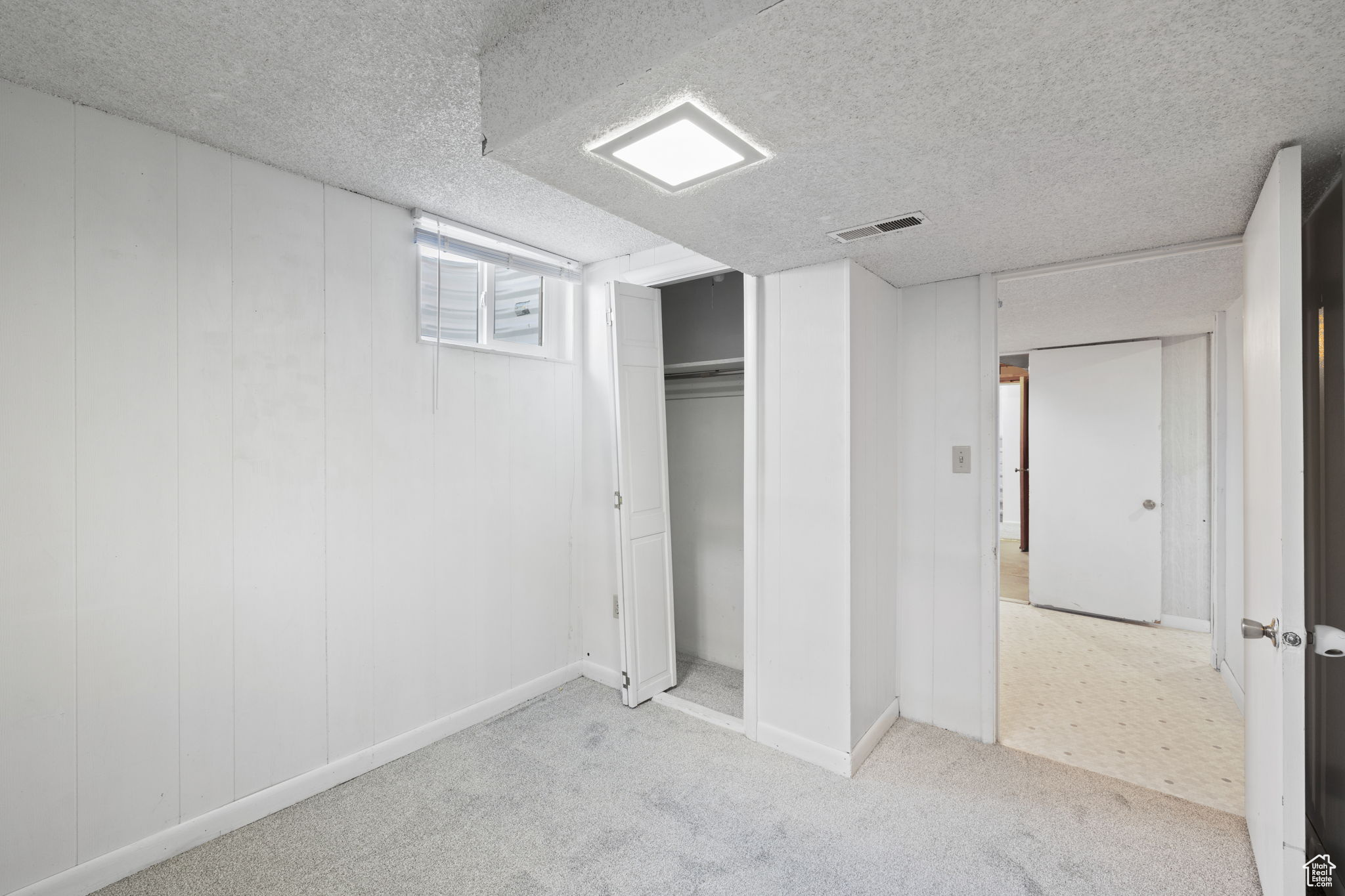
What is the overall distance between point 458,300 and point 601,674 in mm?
2199

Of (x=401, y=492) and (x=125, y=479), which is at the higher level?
(x=125, y=479)

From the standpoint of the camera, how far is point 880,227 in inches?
81.7

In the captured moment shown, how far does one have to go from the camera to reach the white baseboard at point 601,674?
130 inches

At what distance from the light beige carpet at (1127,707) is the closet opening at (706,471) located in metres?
1.57

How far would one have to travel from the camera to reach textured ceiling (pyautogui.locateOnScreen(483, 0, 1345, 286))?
1072 mm

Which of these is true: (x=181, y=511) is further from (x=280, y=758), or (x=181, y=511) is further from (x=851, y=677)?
(x=851, y=677)

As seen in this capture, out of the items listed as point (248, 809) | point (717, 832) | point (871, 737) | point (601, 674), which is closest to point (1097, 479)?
point (871, 737)

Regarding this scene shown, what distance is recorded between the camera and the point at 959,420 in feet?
9.06

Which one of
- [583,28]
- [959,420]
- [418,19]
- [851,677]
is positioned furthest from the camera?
[959,420]

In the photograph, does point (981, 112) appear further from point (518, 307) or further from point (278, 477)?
point (278, 477)

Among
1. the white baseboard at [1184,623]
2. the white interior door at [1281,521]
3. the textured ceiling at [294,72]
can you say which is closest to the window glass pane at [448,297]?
the textured ceiling at [294,72]

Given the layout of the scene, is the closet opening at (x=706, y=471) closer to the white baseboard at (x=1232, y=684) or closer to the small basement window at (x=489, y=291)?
the small basement window at (x=489, y=291)

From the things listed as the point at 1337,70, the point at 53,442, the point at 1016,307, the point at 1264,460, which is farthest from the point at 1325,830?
the point at 53,442

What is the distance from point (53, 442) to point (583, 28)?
1.98 meters
